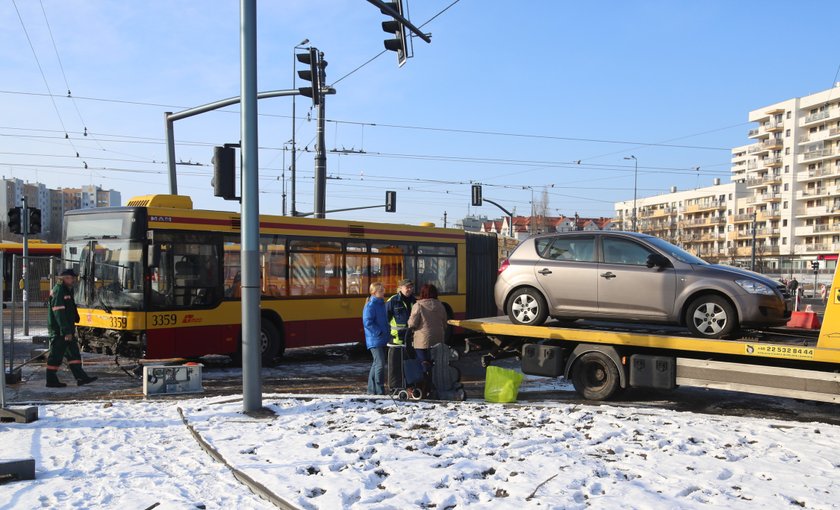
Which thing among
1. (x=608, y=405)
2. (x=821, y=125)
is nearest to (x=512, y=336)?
(x=608, y=405)

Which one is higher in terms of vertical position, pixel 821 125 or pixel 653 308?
pixel 821 125

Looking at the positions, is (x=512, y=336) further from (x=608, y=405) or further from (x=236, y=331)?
(x=236, y=331)

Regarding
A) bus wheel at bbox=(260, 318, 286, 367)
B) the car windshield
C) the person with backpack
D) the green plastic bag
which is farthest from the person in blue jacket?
bus wheel at bbox=(260, 318, 286, 367)

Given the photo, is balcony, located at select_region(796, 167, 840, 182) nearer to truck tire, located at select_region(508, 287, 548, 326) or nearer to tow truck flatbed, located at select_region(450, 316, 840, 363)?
tow truck flatbed, located at select_region(450, 316, 840, 363)

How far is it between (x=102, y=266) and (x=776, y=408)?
35.4ft

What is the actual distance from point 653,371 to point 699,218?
10610 centimetres

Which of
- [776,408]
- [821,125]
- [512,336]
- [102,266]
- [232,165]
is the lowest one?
[776,408]

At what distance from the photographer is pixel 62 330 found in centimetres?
1098

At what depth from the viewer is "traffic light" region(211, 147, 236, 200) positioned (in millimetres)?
8422

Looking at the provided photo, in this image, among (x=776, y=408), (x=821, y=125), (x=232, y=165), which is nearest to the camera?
(x=232, y=165)

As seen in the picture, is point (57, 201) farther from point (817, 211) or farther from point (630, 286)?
point (630, 286)

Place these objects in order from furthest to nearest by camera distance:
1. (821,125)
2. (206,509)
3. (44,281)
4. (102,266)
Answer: (821,125)
(44,281)
(102,266)
(206,509)

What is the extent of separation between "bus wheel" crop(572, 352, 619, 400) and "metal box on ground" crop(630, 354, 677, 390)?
1.18 feet

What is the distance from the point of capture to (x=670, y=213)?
371 ft
